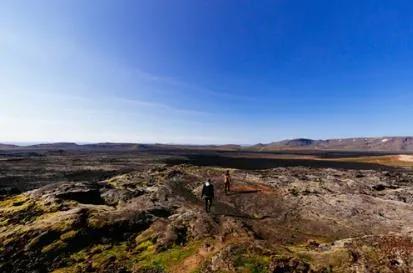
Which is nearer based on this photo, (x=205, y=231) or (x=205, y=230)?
(x=205, y=231)

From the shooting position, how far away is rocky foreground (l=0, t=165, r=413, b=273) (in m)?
16.7

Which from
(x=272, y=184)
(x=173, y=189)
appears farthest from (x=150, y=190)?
(x=272, y=184)

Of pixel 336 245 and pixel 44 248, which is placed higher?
pixel 336 245

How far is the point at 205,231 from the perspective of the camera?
22.0 metres

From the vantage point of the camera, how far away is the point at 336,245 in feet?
61.0

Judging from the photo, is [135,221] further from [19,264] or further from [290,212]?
[290,212]

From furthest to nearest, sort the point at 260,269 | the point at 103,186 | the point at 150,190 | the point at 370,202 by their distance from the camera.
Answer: the point at 103,186 < the point at 150,190 < the point at 370,202 < the point at 260,269

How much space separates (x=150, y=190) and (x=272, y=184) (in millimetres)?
15897

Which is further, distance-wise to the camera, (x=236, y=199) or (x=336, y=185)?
(x=336, y=185)

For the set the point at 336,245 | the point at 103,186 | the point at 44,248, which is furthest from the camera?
the point at 103,186

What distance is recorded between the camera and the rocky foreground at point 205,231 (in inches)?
656

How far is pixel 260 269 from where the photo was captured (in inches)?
616

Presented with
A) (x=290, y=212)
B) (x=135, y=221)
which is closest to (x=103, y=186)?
(x=135, y=221)

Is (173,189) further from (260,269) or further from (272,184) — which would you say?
(260,269)
